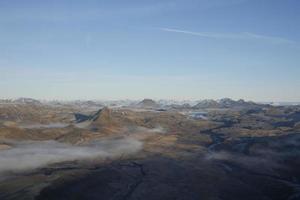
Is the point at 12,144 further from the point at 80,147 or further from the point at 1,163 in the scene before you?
the point at 1,163

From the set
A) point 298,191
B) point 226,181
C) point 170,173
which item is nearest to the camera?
point 298,191

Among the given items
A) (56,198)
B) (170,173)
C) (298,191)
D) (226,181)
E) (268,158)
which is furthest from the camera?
(268,158)

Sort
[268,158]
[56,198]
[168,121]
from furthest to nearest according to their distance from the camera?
[168,121]
[268,158]
[56,198]

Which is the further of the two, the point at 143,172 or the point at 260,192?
the point at 143,172

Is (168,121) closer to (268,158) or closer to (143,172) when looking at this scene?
(268,158)

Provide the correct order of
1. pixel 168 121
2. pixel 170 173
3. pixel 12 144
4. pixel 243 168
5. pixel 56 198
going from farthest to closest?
pixel 168 121, pixel 12 144, pixel 243 168, pixel 170 173, pixel 56 198

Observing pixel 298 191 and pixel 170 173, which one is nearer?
pixel 298 191

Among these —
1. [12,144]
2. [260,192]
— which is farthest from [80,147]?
[260,192]

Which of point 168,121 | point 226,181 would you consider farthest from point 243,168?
point 168,121
